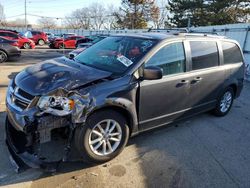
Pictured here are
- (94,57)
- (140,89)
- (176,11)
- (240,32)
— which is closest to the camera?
(140,89)

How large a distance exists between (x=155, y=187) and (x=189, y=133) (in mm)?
1845

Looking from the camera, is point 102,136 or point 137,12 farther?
point 137,12

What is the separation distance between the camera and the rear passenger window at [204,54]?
177 inches

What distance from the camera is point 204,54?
4.77 meters

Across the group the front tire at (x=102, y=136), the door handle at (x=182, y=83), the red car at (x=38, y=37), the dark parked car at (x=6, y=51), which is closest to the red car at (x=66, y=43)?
the red car at (x=38, y=37)

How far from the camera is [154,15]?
156ft

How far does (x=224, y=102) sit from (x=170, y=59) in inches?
89.3

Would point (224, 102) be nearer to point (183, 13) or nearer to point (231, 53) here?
point (231, 53)

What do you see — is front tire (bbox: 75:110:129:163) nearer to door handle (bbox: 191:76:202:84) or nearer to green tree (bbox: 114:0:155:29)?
door handle (bbox: 191:76:202:84)

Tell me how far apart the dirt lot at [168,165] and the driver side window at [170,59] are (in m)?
1.21

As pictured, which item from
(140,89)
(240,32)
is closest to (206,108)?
(140,89)

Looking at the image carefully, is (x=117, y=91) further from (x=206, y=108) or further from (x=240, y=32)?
(x=240, y=32)

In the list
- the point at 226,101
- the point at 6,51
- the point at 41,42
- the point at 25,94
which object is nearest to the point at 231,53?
the point at 226,101

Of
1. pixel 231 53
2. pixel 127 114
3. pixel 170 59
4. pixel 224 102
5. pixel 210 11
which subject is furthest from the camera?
pixel 210 11
